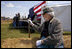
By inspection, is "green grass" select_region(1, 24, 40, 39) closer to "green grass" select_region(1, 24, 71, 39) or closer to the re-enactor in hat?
"green grass" select_region(1, 24, 71, 39)

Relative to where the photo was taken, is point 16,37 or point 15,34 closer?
point 16,37

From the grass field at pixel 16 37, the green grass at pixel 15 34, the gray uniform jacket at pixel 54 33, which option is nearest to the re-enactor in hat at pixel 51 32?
the gray uniform jacket at pixel 54 33

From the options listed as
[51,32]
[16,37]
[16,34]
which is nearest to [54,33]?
[51,32]

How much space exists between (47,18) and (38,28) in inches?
9.7

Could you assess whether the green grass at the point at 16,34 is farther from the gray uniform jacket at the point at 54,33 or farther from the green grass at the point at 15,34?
the gray uniform jacket at the point at 54,33

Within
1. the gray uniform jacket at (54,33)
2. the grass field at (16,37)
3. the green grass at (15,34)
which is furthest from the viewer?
the green grass at (15,34)

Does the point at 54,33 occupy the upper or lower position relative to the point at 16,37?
upper

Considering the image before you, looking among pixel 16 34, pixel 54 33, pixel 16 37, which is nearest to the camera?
pixel 54 33

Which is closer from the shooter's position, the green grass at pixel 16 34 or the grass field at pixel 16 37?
the grass field at pixel 16 37

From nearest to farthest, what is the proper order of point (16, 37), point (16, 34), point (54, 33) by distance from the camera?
point (54, 33), point (16, 37), point (16, 34)

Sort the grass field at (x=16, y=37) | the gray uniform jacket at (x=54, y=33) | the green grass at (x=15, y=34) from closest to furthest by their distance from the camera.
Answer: the gray uniform jacket at (x=54, y=33), the grass field at (x=16, y=37), the green grass at (x=15, y=34)

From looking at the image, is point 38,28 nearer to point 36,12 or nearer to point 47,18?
point 47,18

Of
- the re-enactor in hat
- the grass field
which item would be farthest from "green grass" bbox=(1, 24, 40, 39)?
the re-enactor in hat

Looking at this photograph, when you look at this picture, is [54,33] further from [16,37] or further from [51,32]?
[16,37]
